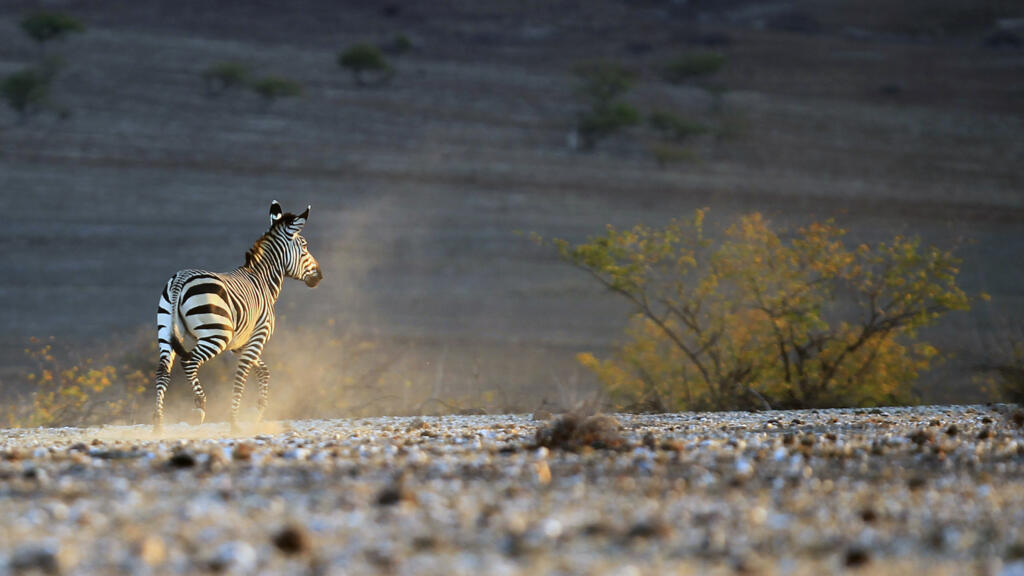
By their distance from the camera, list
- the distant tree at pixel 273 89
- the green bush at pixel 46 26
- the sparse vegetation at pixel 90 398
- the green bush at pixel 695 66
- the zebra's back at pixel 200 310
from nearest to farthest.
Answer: the zebra's back at pixel 200 310 → the sparse vegetation at pixel 90 398 → the distant tree at pixel 273 89 → the green bush at pixel 46 26 → the green bush at pixel 695 66

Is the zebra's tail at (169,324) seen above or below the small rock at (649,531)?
above

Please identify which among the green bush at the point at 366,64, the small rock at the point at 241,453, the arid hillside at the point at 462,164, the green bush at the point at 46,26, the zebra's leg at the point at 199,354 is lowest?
the small rock at the point at 241,453

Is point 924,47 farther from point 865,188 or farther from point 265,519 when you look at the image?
point 265,519

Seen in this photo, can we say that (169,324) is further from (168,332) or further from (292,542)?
(292,542)

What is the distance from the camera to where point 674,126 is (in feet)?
194

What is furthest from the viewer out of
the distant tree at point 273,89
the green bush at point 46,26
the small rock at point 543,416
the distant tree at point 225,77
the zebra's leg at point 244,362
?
the green bush at point 46,26

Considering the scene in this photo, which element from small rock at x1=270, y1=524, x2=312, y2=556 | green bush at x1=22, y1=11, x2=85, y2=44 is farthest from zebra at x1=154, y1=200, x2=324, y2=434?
green bush at x1=22, y1=11, x2=85, y2=44

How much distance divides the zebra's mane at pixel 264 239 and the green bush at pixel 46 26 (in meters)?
57.4

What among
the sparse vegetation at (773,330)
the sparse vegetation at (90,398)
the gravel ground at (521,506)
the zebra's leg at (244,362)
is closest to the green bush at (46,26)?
the sparse vegetation at (90,398)

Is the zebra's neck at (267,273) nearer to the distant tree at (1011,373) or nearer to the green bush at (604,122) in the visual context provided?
the distant tree at (1011,373)

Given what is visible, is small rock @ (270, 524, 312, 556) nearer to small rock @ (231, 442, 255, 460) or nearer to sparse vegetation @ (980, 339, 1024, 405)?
small rock @ (231, 442, 255, 460)

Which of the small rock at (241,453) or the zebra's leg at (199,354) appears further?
the zebra's leg at (199,354)

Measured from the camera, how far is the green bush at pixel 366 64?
6700 centimetres

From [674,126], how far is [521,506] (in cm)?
5489
